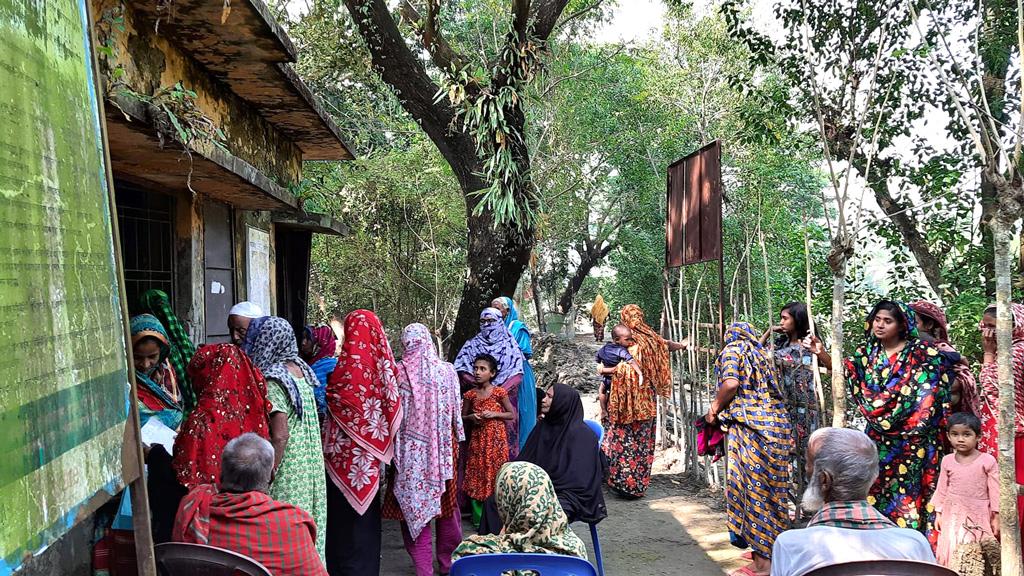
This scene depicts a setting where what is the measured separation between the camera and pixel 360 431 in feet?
12.8

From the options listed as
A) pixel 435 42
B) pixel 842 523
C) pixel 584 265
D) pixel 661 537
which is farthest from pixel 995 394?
pixel 584 265

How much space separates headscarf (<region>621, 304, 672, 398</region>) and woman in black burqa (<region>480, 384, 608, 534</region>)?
8.23ft

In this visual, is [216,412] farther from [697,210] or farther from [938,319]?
[938,319]

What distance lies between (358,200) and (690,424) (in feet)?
21.6

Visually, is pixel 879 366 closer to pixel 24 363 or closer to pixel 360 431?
pixel 360 431

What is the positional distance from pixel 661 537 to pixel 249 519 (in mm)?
3967

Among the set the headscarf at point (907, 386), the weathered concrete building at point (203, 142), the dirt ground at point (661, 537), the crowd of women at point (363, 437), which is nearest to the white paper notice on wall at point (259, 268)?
the weathered concrete building at point (203, 142)

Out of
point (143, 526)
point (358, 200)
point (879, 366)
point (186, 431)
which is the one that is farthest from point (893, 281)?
point (358, 200)

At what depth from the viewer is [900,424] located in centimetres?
425

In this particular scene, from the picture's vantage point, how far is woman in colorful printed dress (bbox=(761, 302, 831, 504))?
514cm

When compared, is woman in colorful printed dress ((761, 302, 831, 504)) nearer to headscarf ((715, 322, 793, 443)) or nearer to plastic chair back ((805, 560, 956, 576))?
headscarf ((715, 322, 793, 443))

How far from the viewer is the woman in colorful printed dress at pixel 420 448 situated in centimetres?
438

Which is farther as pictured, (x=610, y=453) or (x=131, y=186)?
(x=610, y=453)

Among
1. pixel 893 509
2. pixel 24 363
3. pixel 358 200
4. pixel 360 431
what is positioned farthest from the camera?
pixel 358 200
